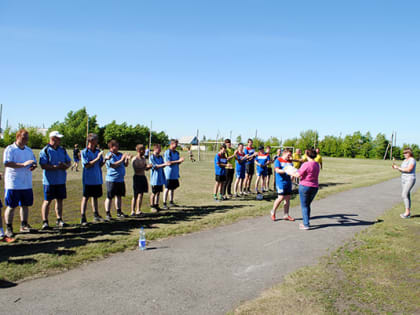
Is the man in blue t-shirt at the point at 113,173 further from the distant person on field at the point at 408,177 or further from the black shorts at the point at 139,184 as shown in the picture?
the distant person on field at the point at 408,177

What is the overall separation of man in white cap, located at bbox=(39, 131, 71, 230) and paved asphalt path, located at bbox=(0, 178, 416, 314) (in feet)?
7.77

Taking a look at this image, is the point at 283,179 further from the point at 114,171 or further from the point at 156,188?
the point at 114,171

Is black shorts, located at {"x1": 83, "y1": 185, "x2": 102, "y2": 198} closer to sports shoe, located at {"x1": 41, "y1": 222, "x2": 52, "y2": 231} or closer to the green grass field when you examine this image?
the green grass field

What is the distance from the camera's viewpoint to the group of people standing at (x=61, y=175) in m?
5.66

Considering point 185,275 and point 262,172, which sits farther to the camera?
point 262,172

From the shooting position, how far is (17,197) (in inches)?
224

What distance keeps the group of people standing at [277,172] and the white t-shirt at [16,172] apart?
17.9 ft

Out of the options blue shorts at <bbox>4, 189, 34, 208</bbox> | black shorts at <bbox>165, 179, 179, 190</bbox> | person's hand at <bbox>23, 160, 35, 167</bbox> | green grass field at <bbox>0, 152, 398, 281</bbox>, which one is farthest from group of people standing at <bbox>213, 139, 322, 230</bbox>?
blue shorts at <bbox>4, 189, 34, 208</bbox>

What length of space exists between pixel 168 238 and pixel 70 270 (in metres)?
2.01

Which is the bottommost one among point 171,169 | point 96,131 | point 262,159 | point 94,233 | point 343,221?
point 343,221

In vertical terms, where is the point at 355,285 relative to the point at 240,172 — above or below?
below

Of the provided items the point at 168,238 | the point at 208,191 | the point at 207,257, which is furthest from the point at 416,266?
the point at 208,191

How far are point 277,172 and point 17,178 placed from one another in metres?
5.67

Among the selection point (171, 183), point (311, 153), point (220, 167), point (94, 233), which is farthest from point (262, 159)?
point (94, 233)
